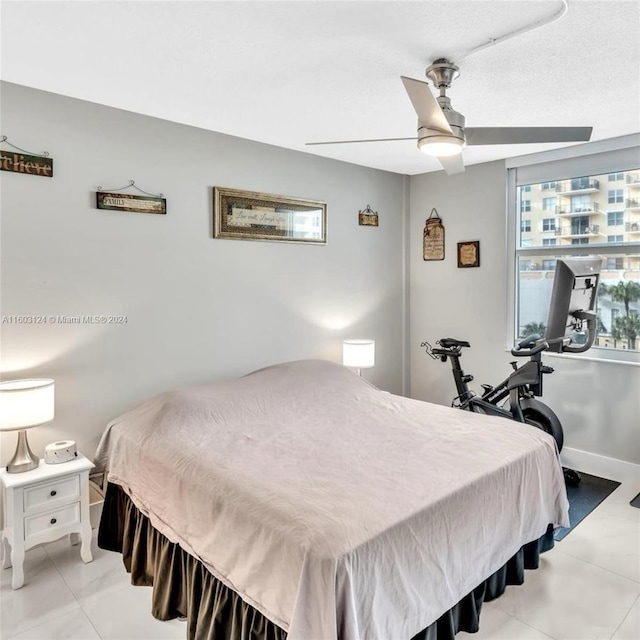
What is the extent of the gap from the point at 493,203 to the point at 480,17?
7.87 feet

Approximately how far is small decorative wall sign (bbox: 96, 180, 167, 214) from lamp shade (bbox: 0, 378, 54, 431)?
1.08 metres

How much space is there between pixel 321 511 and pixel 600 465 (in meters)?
2.81

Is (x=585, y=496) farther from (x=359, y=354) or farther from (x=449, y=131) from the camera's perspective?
(x=449, y=131)

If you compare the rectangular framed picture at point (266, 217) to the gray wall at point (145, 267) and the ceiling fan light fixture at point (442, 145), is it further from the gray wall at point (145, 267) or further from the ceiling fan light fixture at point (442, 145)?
the ceiling fan light fixture at point (442, 145)

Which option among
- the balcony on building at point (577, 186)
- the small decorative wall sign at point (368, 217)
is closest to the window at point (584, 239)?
the balcony on building at point (577, 186)

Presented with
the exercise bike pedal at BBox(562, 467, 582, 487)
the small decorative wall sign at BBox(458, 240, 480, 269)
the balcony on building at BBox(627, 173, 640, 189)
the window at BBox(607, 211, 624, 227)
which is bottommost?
the exercise bike pedal at BBox(562, 467, 582, 487)

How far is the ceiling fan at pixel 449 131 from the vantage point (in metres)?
1.84

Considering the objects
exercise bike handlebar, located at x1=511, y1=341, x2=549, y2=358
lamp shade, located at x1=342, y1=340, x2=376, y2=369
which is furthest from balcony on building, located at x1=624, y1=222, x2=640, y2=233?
lamp shade, located at x1=342, y1=340, x2=376, y2=369

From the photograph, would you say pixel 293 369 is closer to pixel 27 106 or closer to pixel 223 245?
pixel 223 245

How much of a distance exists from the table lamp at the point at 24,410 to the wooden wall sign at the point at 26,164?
109 cm

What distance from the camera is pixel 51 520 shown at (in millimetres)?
2311

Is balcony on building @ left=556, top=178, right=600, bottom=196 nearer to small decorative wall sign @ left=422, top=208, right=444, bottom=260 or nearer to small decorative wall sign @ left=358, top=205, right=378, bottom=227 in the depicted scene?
small decorative wall sign @ left=422, top=208, right=444, bottom=260

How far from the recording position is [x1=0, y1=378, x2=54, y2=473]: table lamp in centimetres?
219

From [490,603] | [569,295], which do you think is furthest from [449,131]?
[490,603]
